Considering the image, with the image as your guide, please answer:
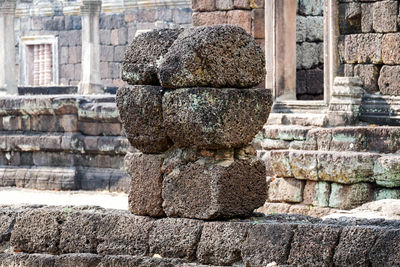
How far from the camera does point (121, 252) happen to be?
7293 millimetres

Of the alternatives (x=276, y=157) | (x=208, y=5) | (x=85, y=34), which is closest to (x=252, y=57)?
(x=276, y=157)

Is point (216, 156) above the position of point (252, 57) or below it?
below

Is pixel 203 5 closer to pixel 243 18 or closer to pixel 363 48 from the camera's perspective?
pixel 243 18

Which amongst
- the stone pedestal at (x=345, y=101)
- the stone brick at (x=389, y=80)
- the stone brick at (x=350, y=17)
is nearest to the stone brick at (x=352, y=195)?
the stone pedestal at (x=345, y=101)

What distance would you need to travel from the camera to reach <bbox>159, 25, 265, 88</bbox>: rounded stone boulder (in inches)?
274

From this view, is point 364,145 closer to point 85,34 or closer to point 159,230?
point 159,230

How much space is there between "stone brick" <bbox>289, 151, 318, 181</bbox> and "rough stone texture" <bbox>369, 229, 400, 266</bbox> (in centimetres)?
480

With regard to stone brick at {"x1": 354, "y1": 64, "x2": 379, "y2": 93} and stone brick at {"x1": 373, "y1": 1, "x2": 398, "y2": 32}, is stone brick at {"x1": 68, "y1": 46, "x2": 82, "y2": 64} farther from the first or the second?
stone brick at {"x1": 373, "y1": 1, "x2": 398, "y2": 32}

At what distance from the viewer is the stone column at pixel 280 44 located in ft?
46.4

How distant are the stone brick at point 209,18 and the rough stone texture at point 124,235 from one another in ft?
26.1

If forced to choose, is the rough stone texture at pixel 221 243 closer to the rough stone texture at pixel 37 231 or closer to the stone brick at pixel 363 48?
the rough stone texture at pixel 37 231

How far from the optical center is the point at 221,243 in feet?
22.3

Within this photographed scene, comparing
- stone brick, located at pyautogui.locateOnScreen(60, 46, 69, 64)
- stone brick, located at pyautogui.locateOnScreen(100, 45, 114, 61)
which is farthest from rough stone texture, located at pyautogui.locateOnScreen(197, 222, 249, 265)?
stone brick, located at pyautogui.locateOnScreen(60, 46, 69, 64)

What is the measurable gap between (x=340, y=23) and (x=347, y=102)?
114 cm
